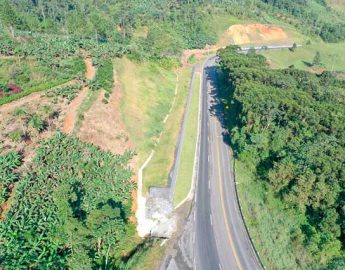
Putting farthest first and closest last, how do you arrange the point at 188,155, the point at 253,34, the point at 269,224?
the point at 253,34 → the point at 188,155 → the point at 269,224

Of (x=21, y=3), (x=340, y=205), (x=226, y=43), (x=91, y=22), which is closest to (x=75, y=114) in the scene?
(x=340, y=205)

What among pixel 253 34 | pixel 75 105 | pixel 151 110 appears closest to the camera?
pixel 75 105

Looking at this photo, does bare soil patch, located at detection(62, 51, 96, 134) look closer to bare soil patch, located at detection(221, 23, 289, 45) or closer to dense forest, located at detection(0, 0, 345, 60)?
dense forest, located at detection(0, 0, 345, 60)

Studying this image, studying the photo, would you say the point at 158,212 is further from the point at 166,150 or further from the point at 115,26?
the point at 115,26

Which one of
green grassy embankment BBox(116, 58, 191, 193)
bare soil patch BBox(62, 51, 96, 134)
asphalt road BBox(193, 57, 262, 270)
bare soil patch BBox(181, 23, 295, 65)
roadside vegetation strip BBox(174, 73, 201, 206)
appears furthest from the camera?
bare soil patch BBox(181, 23, 295, 65)

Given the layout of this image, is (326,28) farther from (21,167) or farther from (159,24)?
(21,167)

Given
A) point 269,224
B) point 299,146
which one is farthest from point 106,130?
point 299,146

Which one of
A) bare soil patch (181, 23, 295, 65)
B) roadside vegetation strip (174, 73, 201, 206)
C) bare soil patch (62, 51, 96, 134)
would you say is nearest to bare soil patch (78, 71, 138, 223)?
bare soil patch (62, 51, 96, 134)
